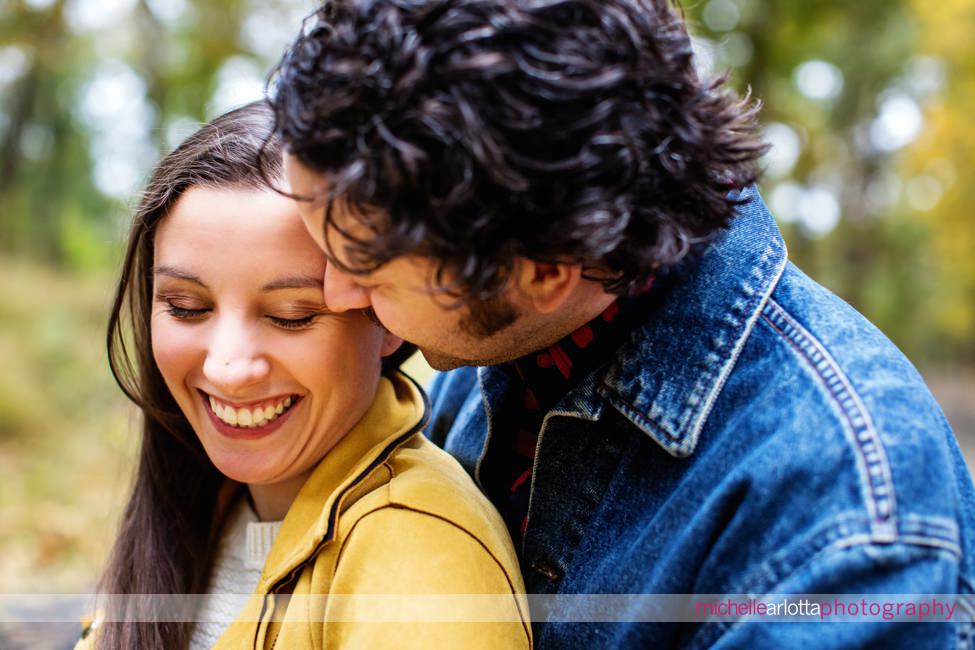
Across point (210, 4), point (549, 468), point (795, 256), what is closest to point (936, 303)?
point (795, 256)

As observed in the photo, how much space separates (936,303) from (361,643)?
841 inches

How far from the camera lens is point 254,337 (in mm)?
1562

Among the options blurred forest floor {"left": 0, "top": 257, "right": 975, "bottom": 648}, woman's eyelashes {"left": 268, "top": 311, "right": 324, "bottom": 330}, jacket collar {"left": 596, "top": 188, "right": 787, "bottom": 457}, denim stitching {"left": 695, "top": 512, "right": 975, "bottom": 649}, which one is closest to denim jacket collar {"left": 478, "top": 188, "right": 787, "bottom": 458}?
jacket collar {"left": 596, "top": 188, "right": 787, "bottom": 457}

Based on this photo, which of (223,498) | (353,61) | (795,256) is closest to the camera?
(353,61)

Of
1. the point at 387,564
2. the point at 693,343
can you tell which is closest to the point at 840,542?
the point at 693,343

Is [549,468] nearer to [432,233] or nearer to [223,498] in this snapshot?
[432,233]

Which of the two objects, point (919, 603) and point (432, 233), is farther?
point (432, 233)

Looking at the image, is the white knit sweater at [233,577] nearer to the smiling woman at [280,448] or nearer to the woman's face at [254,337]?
the smiling woman at [280,448]

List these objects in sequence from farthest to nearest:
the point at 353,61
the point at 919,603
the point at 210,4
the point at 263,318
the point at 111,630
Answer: the point at 210,4
the point at 111,630
the point at 263,318
the point at 353,61
the point at 919,603

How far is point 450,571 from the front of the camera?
138 centimetres

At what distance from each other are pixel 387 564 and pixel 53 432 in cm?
883

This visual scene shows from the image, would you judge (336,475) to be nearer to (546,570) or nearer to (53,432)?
(546,570)

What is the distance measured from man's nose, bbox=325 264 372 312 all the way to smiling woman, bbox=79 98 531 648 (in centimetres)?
8

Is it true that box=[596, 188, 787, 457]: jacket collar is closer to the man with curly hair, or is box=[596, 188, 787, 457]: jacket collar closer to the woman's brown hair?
the man with curly hair
